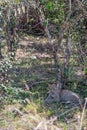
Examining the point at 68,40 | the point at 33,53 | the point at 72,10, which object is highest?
the point at 72,10

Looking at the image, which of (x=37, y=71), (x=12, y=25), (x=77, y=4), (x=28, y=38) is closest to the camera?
(x=77, y=4)

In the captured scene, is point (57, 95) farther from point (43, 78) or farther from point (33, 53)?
point (33, 53)

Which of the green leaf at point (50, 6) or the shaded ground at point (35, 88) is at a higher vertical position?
the green leaf at point (50, 6)

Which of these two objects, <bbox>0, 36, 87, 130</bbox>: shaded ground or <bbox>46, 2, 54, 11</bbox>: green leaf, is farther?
<bbox>46, 2, 54, 11</bbox>: green leaf

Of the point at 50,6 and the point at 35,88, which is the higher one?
the point at 50,6

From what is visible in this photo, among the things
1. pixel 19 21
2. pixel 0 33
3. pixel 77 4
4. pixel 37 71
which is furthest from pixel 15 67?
pixel 77 4

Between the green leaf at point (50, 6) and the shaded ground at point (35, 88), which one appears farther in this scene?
the green leaf at point (50, 6)

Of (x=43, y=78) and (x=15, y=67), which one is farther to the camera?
(x=15, y=67)

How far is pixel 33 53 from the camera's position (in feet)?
24.0

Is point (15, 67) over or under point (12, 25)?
under

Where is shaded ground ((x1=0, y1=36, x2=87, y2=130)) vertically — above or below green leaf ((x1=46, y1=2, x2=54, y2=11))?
below

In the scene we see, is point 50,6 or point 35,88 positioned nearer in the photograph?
point 50,6

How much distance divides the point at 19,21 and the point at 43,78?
3.47 feet

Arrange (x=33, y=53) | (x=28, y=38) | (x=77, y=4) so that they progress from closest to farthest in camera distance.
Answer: (x=77, y=4) → (x=33, y=53) → (x=28, y=38)
